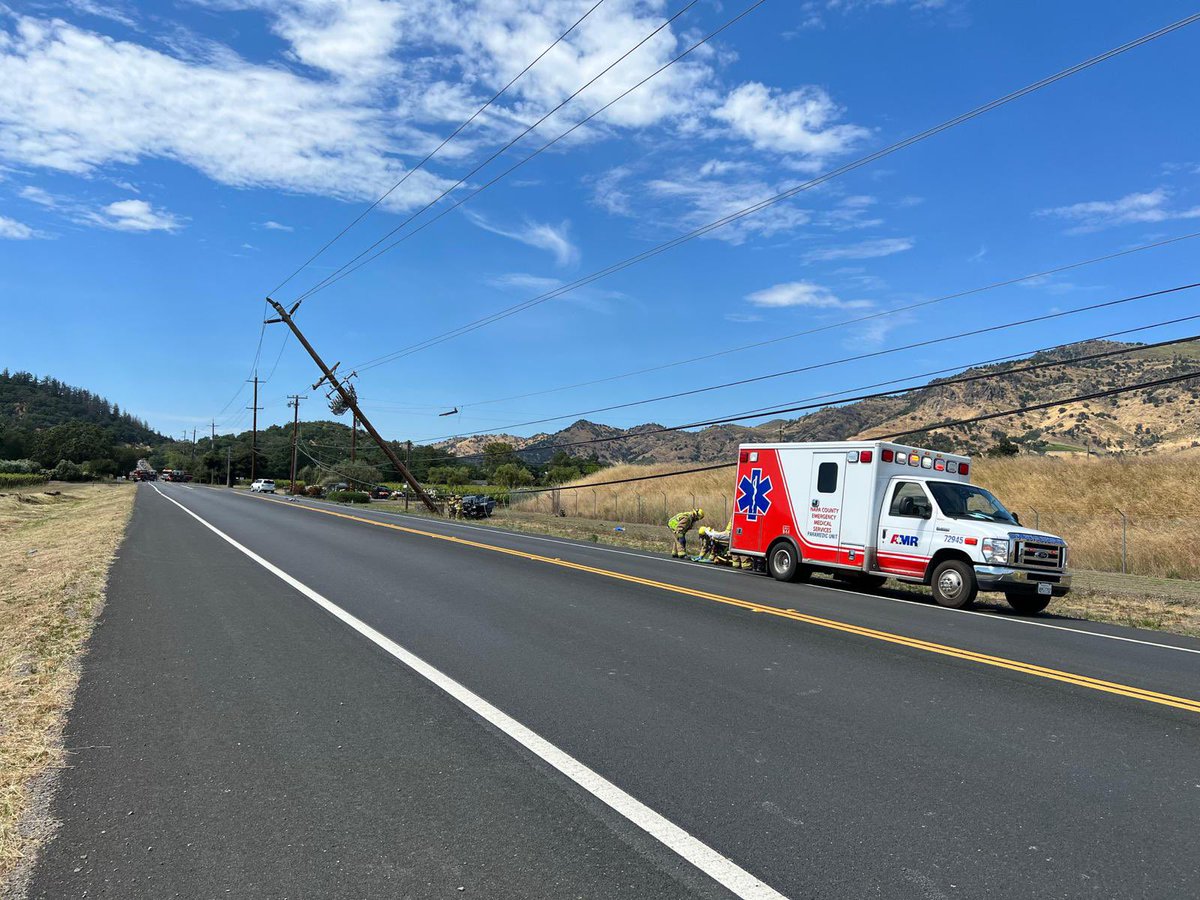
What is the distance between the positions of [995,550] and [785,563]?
4463 mm

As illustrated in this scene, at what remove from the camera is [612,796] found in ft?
13.9

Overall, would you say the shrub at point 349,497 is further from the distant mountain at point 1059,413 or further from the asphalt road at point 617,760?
the asphalt road at point 617,760

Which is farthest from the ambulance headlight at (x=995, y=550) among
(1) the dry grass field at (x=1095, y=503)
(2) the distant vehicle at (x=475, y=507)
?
(2) the distant vehicle at (x=475, y=507)

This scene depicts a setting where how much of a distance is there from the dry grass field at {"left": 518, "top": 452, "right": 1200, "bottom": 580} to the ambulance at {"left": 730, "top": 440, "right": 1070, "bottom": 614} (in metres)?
8.87

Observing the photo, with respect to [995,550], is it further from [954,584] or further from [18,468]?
[18,468]

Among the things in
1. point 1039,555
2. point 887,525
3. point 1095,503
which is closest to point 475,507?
point 1095,503

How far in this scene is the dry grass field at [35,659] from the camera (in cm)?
400

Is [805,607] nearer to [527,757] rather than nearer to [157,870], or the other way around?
[527,757]

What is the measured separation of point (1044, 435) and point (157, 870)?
74295mm

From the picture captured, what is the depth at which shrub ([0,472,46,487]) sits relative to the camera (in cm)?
6688

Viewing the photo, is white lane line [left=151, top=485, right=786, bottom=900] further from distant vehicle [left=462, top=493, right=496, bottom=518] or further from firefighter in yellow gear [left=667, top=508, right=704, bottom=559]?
distant vehicle [left=462, top=493, right=496, bottom=518]

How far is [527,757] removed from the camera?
4.82 metres

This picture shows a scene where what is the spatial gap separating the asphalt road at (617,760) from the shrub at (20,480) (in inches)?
2847

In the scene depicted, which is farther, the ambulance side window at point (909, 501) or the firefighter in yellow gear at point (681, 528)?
the firefighter in yellow gear at point (681, 528)
